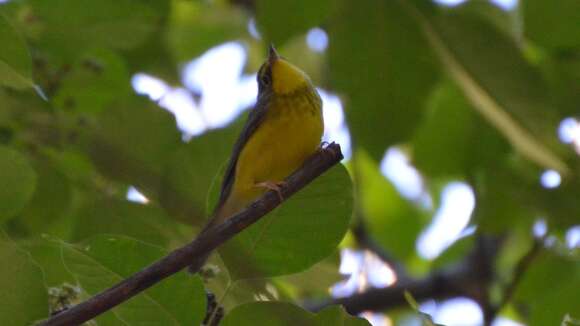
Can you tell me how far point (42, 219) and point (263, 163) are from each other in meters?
0.86

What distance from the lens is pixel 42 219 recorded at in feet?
11.7

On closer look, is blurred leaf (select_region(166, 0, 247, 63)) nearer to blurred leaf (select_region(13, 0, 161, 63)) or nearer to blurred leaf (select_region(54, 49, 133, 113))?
blurred leaf (select_region(54, 49, 133, 113))

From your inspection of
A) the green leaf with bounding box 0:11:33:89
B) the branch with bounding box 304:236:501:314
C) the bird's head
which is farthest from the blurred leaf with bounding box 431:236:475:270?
the green leaf with bounding box 0:11:33:89

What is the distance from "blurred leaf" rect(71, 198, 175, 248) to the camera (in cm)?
321

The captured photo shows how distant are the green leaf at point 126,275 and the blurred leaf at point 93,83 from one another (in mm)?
1666

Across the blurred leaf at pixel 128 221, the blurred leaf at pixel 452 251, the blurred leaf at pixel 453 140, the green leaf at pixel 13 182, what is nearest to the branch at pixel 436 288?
the blurred leaf at pixel 452 251

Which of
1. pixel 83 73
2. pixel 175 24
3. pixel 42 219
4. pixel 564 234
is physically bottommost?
pixel 42 219

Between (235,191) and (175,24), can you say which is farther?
(175,24)

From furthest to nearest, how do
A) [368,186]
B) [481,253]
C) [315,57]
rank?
[315,57], [368,186], [481,253]

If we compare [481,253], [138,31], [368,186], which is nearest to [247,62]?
[368,186]

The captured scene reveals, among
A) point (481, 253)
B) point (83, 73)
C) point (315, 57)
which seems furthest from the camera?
point (315, 57)

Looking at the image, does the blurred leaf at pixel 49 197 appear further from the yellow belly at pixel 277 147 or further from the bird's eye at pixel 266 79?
the bird's eye at pixel 266 79

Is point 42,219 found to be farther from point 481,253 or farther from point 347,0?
point 481,253

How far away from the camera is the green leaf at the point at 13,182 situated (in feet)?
7.79
